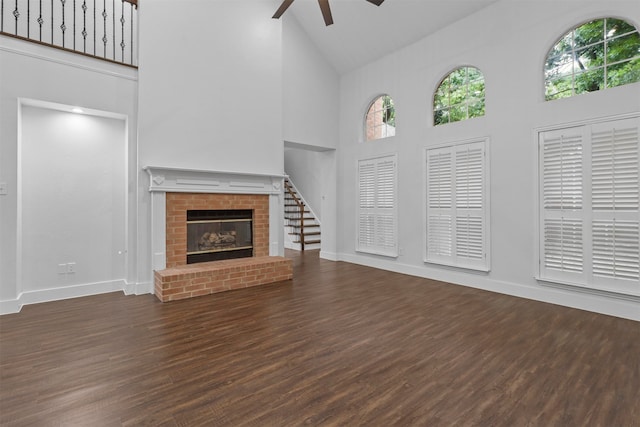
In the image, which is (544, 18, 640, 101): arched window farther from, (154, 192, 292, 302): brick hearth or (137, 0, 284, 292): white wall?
(154, 192, 292, 302): brick hearth

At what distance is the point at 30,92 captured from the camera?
3.55 meters

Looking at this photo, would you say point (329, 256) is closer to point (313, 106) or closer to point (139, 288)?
point (313, 106)

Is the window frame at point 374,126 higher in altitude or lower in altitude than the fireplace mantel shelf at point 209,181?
higher

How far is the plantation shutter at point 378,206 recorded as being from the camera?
5.73 metres

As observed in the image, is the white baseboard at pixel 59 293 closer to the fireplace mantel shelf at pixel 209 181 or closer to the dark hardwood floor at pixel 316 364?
the dark hardwood floor at pixel 316 364

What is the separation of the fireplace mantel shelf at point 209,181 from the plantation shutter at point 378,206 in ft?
5.69

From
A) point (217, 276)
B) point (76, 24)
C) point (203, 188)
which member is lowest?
point (217, 276)

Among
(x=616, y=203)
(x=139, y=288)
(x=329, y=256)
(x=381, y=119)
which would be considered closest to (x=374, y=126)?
(x=381, y=119)

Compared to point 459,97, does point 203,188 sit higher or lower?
lower

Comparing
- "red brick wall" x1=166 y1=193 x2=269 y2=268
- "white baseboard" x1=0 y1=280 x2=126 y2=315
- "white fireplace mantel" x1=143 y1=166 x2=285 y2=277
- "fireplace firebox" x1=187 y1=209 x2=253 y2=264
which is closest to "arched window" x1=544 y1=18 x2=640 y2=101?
"white fireplace mantel" x1=143 y1=166 x2=285 y2=277

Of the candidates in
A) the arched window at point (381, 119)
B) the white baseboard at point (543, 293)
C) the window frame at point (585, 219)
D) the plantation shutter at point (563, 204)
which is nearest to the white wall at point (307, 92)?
the arched window at point (381, 119)

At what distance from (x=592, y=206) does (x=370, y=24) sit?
4.21 meters

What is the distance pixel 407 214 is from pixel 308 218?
156 inches

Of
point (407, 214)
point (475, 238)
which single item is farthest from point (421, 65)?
point (475, 238)
